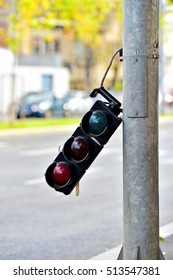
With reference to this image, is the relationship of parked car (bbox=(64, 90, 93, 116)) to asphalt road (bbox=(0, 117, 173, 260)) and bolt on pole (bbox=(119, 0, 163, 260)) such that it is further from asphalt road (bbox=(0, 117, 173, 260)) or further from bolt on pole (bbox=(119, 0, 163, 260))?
bolt on pole (bbox=(119, 0, 163, 260))

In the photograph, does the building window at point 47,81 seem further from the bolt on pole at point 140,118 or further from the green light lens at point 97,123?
the green light lens at point 97,123

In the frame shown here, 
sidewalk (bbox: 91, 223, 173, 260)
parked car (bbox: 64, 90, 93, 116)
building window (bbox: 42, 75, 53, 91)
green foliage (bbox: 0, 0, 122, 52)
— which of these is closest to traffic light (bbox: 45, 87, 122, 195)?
sidewalk (bbox: 91, 223, 173, 260)

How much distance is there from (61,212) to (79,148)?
5618 millimetres

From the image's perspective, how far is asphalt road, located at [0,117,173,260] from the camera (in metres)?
7.80

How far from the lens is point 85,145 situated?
450 cm

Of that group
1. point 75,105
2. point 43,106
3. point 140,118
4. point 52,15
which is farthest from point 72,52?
point 140,118

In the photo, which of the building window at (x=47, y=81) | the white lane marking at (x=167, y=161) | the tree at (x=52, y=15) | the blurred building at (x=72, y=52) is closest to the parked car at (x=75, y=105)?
the tree at (x=52, y=15)

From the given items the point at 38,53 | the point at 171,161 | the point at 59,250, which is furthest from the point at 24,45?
the point at 59,250

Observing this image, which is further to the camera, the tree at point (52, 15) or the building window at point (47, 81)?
the building window at point (47, 81)

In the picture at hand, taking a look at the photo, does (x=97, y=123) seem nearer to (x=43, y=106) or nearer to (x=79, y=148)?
(x=79, y=148)

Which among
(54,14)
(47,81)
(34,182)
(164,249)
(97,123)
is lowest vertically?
(34,182)

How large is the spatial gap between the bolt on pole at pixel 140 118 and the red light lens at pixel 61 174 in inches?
15.4

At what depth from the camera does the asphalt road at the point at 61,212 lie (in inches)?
307
